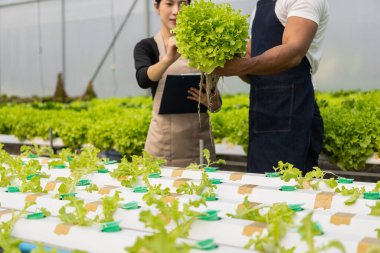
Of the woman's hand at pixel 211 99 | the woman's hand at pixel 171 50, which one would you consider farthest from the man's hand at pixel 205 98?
the woman's hand at pixel 171 50

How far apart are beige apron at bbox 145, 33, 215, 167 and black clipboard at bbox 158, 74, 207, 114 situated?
55 mm

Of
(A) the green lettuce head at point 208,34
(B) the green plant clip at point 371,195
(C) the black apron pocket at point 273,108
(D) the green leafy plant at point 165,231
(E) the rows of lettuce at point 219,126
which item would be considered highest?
(A) the green lettuce head at point 208,34

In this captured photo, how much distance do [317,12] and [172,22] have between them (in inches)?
38.9

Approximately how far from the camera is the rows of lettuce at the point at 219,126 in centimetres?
389

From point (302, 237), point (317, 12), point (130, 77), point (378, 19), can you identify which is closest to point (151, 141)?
point (317, 12)

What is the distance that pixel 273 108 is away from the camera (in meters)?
3.00

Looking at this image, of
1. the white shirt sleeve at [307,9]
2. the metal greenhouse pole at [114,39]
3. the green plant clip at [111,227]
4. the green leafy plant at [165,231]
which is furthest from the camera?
the metal greenhouse pole at [114,39]

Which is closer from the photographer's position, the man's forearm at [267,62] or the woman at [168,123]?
the man's forearm at [267,62]

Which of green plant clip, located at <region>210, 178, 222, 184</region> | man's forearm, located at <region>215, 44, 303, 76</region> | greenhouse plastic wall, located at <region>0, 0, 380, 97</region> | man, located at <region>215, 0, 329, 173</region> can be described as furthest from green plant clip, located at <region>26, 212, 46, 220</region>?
greenhouse plastic wall, located at <region>0, 0, 380, 97</region>

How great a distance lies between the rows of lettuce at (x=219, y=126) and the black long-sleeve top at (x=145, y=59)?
1247 mm

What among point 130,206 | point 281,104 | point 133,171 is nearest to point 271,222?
point 130,206

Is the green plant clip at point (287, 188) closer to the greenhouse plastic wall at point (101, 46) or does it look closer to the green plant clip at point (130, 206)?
the green plant clip at point (130, 206)

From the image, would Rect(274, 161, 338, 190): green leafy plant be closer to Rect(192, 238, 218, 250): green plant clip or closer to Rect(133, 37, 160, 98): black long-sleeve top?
Rect(192, 238, 218, 250): green plant clip

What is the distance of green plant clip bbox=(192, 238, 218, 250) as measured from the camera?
126cm
